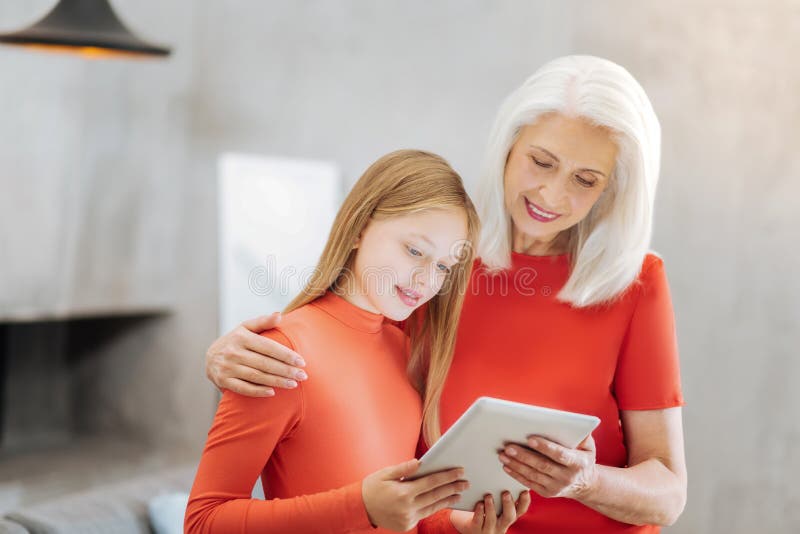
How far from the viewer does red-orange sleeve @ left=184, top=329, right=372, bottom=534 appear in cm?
109

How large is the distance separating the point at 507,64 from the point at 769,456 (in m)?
1.57

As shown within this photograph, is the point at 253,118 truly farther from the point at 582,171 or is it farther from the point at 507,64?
the point at 582,171

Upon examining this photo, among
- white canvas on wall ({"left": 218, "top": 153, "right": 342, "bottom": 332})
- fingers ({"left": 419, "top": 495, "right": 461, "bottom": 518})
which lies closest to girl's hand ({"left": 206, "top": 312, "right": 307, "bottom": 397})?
fingers ({"left": 419, "top": 495, "right": 461, "bottom": 518})

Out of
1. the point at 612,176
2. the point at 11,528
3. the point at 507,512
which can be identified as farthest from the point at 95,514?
the point at 612,176

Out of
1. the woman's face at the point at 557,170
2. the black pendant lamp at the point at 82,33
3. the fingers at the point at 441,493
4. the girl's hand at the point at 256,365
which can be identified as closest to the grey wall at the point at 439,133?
the black pendant lamp at the point at 82,33

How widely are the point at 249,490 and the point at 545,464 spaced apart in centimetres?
37

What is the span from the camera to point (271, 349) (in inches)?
44.4

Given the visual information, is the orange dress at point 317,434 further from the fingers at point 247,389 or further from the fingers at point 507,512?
the fingers at point 507,512

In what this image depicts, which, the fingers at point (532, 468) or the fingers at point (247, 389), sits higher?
the fingers at point (247, 389)

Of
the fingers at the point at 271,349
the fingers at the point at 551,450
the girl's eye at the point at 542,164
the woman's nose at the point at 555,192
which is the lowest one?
the fingers at the point at 551,450

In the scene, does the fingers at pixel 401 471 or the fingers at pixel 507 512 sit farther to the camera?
the fingers at pixel 507 512

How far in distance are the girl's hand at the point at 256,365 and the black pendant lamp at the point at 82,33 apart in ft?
5.50

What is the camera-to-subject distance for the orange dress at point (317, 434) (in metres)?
1.10

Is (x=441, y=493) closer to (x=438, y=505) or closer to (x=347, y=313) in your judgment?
(x=438, y=505)
